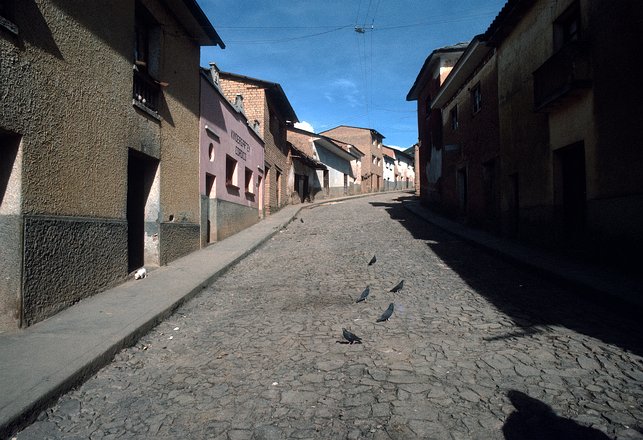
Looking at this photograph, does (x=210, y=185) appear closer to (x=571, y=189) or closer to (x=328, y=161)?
(x=571, y=189)

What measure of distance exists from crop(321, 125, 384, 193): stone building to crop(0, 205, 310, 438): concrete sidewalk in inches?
1425

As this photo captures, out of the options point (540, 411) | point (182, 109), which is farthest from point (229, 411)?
point (182, 109)

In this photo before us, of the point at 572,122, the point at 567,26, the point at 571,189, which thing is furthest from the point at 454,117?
the point at 572,122

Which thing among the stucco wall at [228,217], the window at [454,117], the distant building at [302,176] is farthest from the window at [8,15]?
the distant building at [302,176]

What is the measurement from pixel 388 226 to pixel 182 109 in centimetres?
770

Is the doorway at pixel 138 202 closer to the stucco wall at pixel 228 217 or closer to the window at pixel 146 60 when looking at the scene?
the window at pixel 146 60

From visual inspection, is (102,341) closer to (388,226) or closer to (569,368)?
(569,368)

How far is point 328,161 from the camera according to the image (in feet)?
110

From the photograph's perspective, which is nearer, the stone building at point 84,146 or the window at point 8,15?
the window at point 8,15

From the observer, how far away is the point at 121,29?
20.9 feet

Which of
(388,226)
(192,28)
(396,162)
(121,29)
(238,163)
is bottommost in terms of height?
(388,226)

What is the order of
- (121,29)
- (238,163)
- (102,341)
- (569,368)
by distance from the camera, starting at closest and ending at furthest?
(569,368) → (102,341) → (121,29) → (238,163)

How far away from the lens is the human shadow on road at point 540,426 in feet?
7.91

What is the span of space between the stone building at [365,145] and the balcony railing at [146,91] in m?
34.7
